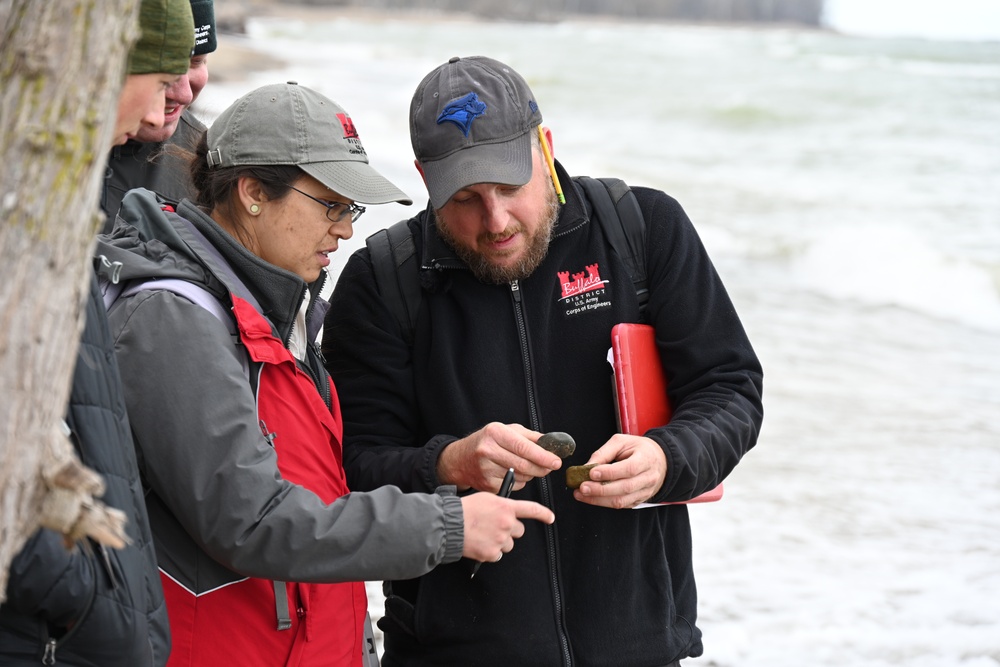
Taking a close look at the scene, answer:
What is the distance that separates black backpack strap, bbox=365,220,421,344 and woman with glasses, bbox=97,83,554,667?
23cm

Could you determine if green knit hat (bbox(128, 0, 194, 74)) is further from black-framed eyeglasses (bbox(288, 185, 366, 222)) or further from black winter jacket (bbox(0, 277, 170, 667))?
black-framed eyeglasses (bbox(288, 185, 366, 222))

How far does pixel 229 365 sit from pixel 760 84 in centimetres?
3658

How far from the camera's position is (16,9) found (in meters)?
1.30

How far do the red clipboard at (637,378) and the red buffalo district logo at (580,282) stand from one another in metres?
0.11

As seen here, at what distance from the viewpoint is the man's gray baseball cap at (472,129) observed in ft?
8.40

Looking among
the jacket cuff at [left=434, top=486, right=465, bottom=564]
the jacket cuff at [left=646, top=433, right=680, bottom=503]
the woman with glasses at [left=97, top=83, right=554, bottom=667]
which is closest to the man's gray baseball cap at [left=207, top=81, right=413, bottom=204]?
the woman with glasses at [left=97, top=83, right=554, bottom=667]

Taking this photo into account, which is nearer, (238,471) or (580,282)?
(238,471)

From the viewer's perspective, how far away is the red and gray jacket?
6.48 ft

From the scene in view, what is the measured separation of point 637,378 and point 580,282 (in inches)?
10.4

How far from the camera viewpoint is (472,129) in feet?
8.44

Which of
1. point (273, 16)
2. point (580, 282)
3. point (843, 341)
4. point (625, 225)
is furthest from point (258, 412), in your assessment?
point (273, 16)

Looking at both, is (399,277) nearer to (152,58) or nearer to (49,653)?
(152,58)

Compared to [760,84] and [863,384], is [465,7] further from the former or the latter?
[863,384]

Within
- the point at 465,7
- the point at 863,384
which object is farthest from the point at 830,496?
the point at 465,7
